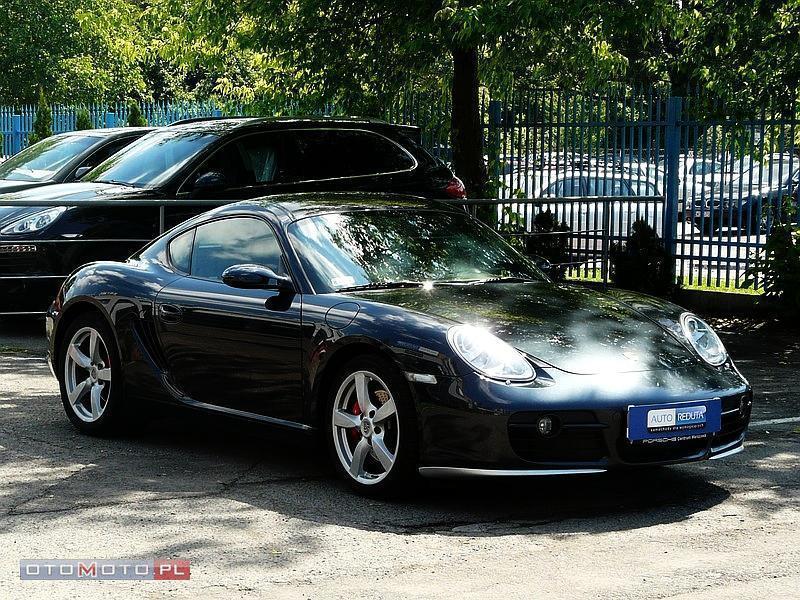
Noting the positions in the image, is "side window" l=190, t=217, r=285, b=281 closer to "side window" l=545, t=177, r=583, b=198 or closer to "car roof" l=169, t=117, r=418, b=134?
"car roof" l=169, t=117, r=418, b=134

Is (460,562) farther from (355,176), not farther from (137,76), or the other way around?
(137,76)

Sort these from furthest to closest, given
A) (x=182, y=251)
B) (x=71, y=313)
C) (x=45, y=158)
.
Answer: (x=45, y=158), (x=71, y=313), (x=182, y=251)

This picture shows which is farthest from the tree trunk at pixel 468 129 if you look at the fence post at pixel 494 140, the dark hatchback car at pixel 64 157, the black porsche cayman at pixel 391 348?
the black porsche cayman at pixel 391 348

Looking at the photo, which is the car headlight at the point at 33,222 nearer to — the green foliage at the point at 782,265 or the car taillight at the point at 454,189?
the car taillight at the point at 454,189

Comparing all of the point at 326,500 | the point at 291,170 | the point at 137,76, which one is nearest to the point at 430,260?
the point at 326,500

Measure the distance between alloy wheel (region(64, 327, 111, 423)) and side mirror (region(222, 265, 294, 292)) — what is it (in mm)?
1414

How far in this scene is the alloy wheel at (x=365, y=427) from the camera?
21.7 feet

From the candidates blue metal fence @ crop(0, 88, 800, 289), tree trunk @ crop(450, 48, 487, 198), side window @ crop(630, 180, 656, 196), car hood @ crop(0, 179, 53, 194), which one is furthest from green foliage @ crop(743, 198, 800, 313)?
car hood @ crop(0, 179, 53, 194)

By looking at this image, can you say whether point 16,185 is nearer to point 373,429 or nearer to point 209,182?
point 209,182

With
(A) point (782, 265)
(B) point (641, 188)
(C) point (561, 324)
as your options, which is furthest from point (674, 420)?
(B) point (641, 188)

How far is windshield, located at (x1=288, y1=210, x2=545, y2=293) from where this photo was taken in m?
7.37

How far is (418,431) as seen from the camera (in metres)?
→ 6.45

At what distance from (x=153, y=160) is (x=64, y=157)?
9.92ft

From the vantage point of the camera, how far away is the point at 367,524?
6.22 meters
